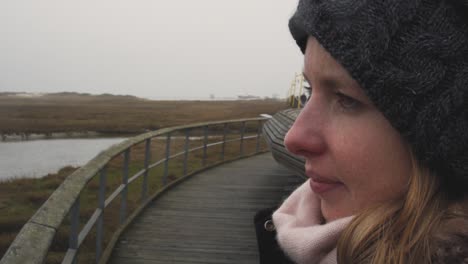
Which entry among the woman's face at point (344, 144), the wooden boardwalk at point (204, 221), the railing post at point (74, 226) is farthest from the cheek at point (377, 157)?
the wooden boardwalk at point (204, 221)

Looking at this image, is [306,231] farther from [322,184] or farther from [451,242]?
[451,242]

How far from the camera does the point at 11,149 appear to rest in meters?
20.9

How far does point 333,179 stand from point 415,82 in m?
0.21

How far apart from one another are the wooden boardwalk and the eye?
3642 mm

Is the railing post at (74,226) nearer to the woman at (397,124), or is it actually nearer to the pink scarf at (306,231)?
the pink scarf at (306,231)

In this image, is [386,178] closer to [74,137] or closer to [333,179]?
[333,179]

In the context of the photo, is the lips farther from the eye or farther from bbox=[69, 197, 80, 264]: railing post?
bbox=[69, 197, 80, 264]: railing post

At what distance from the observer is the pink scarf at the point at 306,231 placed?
734 millimetres

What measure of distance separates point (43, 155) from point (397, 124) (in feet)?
65.8

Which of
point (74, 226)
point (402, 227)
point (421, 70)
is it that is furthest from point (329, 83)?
point (74, 226)

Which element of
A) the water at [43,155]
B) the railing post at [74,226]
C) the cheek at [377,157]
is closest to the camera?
the cheek at [377,157]

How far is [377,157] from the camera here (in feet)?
2.16

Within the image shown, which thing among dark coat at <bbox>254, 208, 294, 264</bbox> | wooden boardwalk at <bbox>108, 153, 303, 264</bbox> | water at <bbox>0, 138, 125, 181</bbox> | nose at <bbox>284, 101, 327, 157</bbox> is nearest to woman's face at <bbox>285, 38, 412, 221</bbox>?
nose at <bbox>284, 101, 327, 157</bbox>

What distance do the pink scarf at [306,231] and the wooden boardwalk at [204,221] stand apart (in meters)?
3.36
